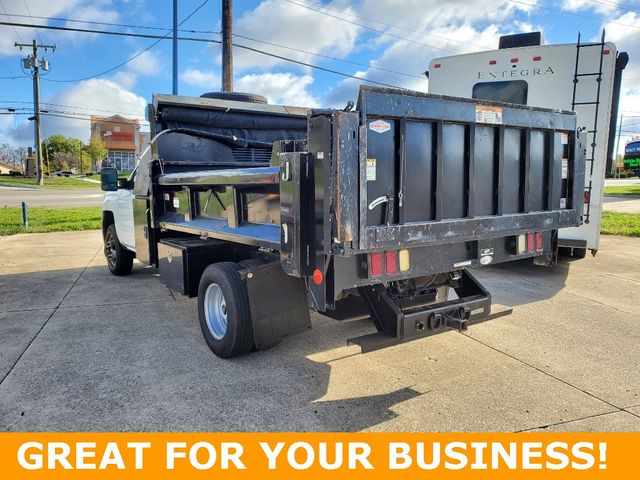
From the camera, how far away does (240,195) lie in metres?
4.56

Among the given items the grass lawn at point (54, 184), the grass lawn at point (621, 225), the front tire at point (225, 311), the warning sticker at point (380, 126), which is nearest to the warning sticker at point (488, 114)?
the warning sticker at point (380, 126)

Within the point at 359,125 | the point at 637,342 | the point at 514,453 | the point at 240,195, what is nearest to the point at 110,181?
the point at 240,195

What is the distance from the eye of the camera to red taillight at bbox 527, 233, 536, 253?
4488 millimetres

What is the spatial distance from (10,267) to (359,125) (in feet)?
26.6

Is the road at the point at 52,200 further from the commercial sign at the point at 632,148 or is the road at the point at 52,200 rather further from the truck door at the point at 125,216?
the commercial sign at the point at 632,148

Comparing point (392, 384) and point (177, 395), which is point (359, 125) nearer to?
point (392, 384)

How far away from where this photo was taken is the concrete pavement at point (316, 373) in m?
3.45

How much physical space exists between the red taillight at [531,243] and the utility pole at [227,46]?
13322 mm

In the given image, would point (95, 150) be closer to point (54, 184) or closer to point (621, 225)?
point (54, 184)

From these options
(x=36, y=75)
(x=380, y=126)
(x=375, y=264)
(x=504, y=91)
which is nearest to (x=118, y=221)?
(x=375, y=264)

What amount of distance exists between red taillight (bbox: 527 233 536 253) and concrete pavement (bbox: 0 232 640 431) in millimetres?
955

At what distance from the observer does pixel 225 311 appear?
4578 mm

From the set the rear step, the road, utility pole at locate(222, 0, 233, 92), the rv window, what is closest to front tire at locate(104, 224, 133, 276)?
the rear step

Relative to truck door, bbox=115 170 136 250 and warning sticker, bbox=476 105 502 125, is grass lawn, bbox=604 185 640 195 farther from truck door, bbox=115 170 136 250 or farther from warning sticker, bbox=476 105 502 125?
warning sticker, bbox=476 105 502 125
